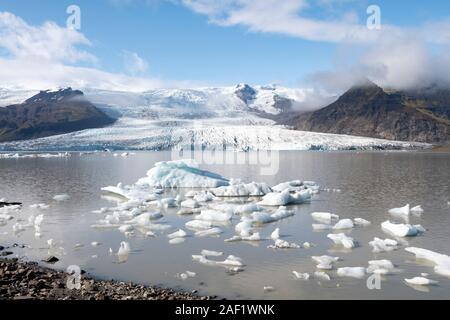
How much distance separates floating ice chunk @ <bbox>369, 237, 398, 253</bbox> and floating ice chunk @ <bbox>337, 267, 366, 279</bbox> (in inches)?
91.6

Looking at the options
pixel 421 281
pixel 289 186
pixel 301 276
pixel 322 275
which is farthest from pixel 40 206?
pixel 421 281

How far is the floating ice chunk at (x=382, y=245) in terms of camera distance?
12986 millimetres

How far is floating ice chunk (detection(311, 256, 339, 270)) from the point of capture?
36.8 feet

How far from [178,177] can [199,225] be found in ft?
44.6

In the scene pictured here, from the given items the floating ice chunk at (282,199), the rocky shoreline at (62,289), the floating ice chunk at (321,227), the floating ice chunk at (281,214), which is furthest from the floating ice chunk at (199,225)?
the rocky shoreline at (62,289)

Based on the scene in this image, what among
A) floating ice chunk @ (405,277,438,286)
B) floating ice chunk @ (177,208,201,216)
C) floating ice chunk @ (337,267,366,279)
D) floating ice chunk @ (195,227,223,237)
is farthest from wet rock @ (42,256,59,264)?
floating ice chunk @ (405,277,438,286)

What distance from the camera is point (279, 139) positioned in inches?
4048

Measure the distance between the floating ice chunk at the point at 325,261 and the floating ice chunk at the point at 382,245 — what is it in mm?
1773

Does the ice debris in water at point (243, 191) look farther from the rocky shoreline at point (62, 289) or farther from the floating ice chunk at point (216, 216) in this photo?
the rocky shoreline at point (62, 289)

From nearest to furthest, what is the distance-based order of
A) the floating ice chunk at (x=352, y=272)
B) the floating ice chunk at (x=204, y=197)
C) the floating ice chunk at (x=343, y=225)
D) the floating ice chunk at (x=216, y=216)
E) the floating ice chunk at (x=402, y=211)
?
the floating ice chunk at (x=352, y=272) < the floating ice chunk at (x=343, y=225) < the floating ice chunk at (x=216, y=216) < the floating ice chunk at (x=402, y=211) < the floating ice chunk at (x=204, y=197)

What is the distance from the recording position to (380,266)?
11.2 m

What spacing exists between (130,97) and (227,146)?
109m

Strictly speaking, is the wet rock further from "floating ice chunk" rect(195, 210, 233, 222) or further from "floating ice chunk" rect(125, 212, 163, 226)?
"floating ice chunk" rect(195, 210, 233, 222)

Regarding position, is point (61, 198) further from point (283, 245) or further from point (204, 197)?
point (283, 245)
